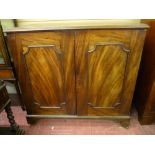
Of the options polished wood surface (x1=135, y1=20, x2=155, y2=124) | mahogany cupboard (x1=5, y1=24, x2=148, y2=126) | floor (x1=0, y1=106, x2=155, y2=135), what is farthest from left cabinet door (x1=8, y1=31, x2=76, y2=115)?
polished wood surface (x1=135, y1=20, x2=155, y2=124)

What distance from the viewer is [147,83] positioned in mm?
1421

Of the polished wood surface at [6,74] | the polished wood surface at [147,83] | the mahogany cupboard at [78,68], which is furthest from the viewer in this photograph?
the polished wood surface at [6,74]

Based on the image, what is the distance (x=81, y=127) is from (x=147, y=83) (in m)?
0.68

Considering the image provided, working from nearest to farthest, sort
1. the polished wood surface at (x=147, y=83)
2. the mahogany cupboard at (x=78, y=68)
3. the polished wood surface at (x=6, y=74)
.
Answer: the mahogany cupboard at (x=78, y=68), the polished wood surface at (x=147, y=83), the polished wood surface at (x=6, y=74)

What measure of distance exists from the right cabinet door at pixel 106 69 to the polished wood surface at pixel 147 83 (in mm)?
164

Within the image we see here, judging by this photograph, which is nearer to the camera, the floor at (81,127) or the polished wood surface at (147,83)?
the polished wood surface at (147,83)

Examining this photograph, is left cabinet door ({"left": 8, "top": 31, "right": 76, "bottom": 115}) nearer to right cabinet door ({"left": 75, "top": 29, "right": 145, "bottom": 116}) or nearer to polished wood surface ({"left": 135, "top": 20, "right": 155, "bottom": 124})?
right cabinet door ({"left": 75, "top": 29, "right": 145, "bottom": 116})

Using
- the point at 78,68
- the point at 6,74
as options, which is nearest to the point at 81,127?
the point at 78,68

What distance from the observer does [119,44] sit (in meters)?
1.11

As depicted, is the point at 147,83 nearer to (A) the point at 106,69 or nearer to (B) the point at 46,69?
(A) the point at 106,69

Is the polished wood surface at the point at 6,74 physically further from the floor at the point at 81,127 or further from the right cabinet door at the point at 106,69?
the right cabinet door at the point at 106,69

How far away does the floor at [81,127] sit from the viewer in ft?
4.99

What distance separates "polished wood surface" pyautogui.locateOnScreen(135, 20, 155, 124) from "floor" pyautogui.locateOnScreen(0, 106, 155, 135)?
Answer: 83 millimetres

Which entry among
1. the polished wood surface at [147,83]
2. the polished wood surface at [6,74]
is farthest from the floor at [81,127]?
the polished wood surface at [6,74]
